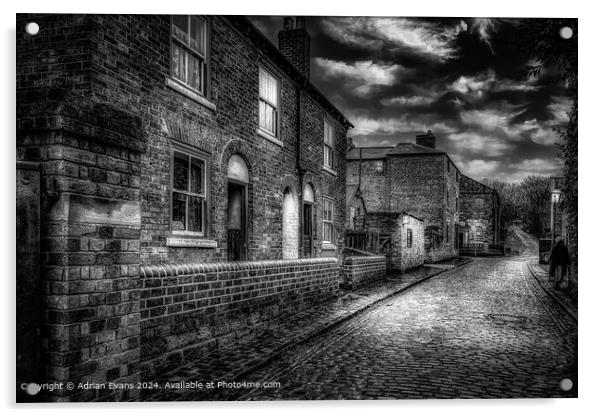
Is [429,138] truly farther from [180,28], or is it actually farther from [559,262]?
[180,28]

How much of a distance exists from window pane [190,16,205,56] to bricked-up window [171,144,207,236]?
162 cm

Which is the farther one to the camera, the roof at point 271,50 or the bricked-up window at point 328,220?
the bricked-up window at point 328,220

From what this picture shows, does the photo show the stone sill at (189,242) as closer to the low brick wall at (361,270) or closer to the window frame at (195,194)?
the window frame at (195,194)

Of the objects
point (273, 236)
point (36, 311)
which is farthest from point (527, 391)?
point (273, 236)

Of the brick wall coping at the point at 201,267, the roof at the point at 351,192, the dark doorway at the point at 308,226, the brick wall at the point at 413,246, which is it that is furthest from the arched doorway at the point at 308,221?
the roof at the point at 351,192

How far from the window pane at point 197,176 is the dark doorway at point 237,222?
5.01 ft

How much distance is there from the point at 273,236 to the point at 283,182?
4.37ft

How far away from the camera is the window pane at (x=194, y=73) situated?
7465 mm

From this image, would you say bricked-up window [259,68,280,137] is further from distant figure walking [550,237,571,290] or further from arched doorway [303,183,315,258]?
distant figure walking [550,237,571,290]

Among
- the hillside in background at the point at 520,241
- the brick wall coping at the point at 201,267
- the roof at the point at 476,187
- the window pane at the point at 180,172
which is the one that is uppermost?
the window pane at the point at 180,172

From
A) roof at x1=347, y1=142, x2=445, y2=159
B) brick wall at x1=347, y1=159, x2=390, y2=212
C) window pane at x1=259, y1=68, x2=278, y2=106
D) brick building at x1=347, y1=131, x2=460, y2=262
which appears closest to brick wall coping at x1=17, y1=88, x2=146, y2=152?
roof at x1=347, y1=142, x2=445, y2=159

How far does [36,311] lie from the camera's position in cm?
349

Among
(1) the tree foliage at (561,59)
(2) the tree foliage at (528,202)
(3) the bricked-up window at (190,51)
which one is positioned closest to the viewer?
(1) the tree foliage at (561,59)
